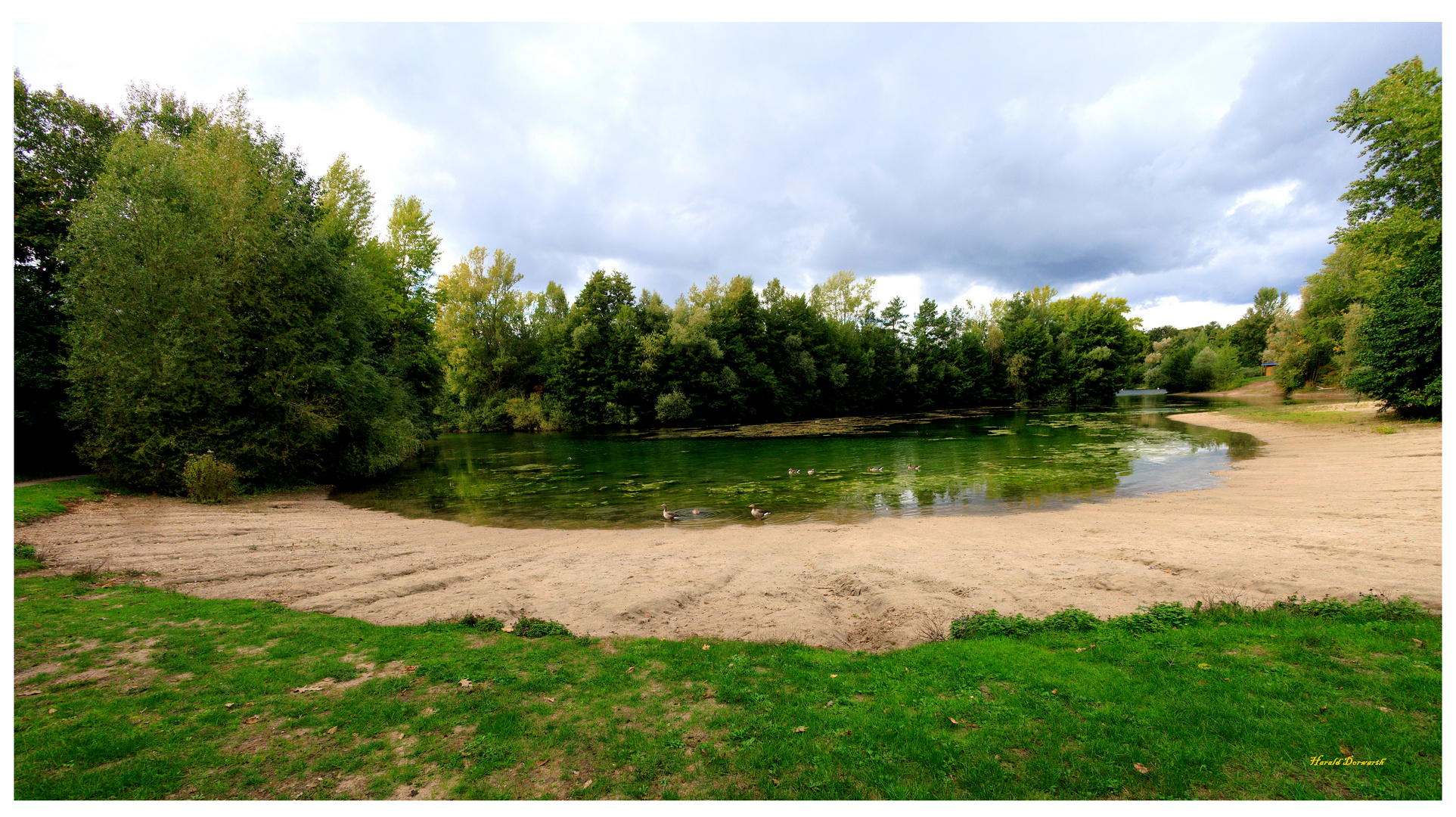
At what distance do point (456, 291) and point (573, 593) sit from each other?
6054 centimetres

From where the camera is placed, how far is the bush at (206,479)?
57.4 feet

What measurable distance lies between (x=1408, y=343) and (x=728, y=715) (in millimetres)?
39050

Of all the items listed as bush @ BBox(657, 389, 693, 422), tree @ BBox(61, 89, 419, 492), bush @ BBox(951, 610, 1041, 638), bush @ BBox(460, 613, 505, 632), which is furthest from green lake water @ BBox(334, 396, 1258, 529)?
bush @ BBox(657, 389, 693, 422)

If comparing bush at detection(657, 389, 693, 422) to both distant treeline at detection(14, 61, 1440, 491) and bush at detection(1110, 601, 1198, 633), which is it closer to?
distant treeline at detection(14, 61, 1440, 491)

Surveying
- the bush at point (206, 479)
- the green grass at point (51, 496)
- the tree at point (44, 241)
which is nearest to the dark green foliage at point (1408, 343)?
the bush at point (206, 479)

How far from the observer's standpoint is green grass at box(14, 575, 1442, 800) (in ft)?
12.9

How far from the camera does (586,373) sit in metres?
61.1

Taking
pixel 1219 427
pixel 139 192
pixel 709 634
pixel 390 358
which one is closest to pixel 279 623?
pixel 709 634

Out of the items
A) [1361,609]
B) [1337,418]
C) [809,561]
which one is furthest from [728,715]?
[1337,418]

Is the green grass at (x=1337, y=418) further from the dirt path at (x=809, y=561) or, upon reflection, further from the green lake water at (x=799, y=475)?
the dirt path at (x=809, y=561)

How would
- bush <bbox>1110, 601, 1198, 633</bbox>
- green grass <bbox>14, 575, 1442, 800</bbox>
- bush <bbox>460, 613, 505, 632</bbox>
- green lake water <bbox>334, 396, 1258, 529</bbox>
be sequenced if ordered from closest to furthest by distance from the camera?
A: green grass <bbox>14, 575, 1442, 800</bbox> < bush <bbox>1110, 601, 1198, 633</bbox> < bush <bbox>460, 613, 505, 632</bbox> < green lake water <bbox>334, 396, 1258, 529</bbox>

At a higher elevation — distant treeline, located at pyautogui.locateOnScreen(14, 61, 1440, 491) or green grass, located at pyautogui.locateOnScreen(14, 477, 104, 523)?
distant treeline, located at pyautogui.locateOnScreen(14, 61, 1440, 491)

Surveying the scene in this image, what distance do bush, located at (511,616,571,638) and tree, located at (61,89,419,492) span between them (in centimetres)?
1896

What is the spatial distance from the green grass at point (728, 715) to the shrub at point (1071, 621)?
0.35 m
